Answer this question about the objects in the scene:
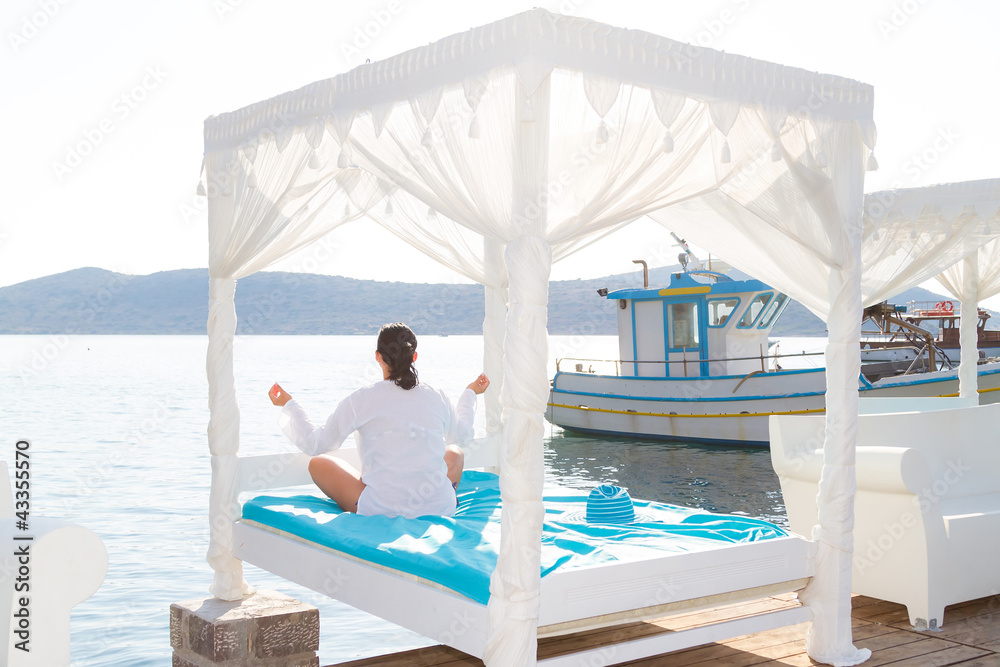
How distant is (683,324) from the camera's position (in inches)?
544

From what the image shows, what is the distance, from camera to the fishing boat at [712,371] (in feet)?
42.3

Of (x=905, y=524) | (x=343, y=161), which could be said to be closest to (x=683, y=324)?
(x=905, y=524)

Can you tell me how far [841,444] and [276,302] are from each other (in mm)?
84207

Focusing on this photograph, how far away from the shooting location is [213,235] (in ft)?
13.3

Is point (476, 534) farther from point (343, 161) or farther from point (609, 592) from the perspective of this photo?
point (343, 161)

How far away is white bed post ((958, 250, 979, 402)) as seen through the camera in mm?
6961

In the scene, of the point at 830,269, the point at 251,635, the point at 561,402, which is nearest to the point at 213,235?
the point at 251,635

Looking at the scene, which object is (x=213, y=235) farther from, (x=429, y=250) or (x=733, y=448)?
(x=733, y=448)

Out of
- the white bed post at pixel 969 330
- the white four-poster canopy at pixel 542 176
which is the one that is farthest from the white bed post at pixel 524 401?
the white bed post at pixel 969 330

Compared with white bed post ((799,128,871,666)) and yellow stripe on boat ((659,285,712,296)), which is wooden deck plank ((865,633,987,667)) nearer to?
white bed post ((799,128,871,666))

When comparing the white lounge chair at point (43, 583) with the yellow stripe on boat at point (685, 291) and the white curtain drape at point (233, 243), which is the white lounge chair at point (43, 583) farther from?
the yellow stripe on boat at point (685, 291)

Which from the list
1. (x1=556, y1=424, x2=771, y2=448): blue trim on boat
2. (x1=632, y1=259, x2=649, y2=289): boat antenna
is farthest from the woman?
(x1=632, y1=259, x2=649, y2=289): boat antenna

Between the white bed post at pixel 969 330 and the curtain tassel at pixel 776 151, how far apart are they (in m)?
4.56

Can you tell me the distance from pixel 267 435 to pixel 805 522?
17.0 meters
